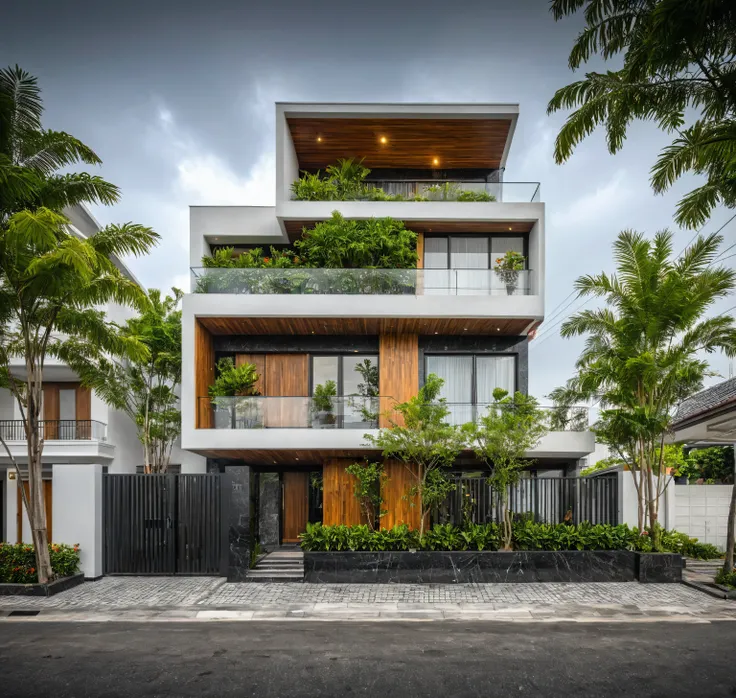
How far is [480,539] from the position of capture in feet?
45.2

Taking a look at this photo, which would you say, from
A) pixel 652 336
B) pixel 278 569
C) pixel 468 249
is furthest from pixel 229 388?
pixel 652 336

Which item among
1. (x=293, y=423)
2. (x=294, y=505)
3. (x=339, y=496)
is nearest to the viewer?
(x=293, y=423)

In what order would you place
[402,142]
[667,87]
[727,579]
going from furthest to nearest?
[402,142]
[727,579]
[667,87]

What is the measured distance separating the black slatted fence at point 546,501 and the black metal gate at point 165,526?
5252mm

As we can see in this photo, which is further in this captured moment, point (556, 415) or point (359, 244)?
point (359, 244)

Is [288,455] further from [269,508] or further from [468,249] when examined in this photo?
[468,249]

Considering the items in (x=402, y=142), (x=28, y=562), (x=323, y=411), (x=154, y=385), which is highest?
(x=402, y=142)

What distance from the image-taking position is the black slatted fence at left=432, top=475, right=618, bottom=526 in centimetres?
1480

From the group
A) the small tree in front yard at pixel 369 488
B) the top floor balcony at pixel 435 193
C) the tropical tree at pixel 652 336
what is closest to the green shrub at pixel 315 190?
the top floor balcony at pixel 435 193

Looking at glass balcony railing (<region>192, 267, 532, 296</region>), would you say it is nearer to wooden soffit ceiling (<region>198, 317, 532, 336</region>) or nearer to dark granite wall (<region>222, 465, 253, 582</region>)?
wooden soffit ceiling (<region>198, 317, 532, 336</region>)

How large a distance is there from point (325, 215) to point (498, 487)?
847 cm

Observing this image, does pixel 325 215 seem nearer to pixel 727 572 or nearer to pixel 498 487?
pixel 498 487

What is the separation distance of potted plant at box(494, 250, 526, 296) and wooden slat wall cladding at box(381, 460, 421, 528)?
5423 millimetres

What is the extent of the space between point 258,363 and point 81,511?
6074 mm
